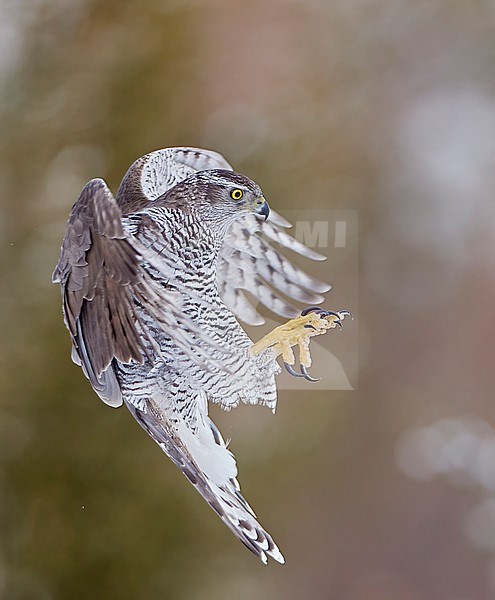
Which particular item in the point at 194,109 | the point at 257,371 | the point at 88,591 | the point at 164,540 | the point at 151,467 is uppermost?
the point at 194,109

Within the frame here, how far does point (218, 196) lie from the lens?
881 mm

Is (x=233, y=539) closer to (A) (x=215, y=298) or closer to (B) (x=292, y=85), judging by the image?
(A) (x=215, y=298)

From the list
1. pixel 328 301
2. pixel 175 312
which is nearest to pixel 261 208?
pixel 175 312

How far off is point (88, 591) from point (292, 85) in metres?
1.04

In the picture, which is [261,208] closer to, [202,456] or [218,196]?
[218,196]

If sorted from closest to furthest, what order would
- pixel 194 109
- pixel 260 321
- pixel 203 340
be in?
1. pixel 203 340
2. pixel 260 321
3. pixel 194 109

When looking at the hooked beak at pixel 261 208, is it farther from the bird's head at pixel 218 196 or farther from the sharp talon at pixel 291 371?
the sharp talon at pixel 291 371

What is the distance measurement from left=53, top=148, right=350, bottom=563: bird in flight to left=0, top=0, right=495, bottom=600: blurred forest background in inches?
6.7

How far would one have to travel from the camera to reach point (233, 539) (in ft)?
4.00

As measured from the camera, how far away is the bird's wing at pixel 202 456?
3.10 feet

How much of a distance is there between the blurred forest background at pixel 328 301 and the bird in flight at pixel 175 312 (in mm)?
171

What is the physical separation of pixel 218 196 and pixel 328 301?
34 cm

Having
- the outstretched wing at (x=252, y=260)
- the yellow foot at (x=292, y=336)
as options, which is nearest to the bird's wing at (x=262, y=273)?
the outstretched wing at (x=252, y=260)

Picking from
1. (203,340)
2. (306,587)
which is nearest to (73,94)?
(203,340)
